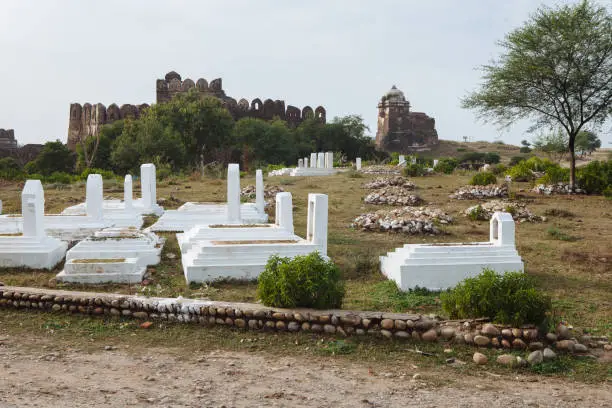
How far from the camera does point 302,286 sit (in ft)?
19.5

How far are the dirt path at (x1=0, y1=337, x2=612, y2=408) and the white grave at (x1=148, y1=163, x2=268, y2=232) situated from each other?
701 centimetres

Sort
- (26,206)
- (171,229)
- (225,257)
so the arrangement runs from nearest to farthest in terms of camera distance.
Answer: (225,257) < (26,206) < (171,229)

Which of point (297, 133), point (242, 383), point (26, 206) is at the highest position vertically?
point (297, 133)

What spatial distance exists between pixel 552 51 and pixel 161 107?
2680cm

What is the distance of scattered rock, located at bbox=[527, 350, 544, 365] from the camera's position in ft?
16.5

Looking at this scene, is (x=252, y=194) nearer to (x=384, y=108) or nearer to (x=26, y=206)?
(x=26, y=206)

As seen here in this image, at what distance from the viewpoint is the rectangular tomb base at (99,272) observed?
806cm

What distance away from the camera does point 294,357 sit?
17.2 ft

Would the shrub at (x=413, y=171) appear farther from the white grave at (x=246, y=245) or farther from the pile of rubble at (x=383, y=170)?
the white grave at (x=246, y=245)

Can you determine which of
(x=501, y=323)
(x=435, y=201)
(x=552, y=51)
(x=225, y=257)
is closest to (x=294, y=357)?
(x=501, y=323)

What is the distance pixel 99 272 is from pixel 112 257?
29.2 inches

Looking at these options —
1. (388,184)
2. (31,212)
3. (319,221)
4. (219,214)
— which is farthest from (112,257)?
(388,184)

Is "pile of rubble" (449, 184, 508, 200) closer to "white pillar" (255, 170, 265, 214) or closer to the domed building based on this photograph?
"white pillar" (255, 170, 265, 214)

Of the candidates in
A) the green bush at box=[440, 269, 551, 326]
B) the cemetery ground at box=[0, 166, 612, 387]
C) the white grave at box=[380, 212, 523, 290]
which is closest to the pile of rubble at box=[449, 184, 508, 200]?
the cemetery ground at box=[0, 166, 612, 387]
